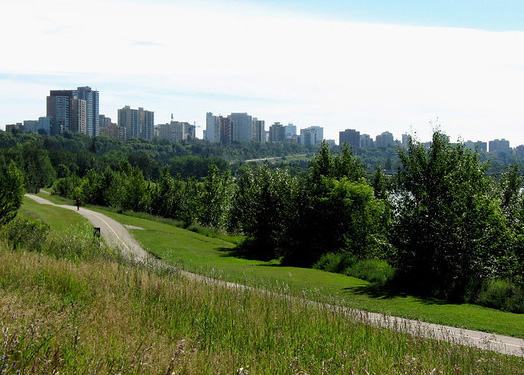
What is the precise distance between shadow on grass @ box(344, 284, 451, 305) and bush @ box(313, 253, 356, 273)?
588cm

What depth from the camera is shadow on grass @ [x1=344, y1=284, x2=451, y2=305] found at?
63.2ft

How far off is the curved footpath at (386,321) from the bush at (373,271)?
8.43m

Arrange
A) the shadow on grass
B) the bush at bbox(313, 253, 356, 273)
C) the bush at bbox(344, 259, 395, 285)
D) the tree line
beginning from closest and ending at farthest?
1. the shadow on grass
2. the tree line
3. the bush at bbox(344, 259, 395, 285)
4. the bush at bbox(313, 253, 356, 273)

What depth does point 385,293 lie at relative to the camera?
20250mm

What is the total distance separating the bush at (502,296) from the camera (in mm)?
18172

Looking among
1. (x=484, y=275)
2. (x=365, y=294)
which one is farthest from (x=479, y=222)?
(x=365, y=294)

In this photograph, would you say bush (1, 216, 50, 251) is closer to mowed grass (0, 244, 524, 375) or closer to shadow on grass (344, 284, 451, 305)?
mowed grass (0, 244, 524, 375)

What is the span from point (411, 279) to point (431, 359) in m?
15.6

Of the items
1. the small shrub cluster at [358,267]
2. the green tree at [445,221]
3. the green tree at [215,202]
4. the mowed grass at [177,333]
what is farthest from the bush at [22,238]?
the green tree at [215,202]

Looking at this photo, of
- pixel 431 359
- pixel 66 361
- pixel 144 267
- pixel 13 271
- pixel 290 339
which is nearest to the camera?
pixel 66 361

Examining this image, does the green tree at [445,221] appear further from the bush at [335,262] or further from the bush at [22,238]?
the bush at [22,238]

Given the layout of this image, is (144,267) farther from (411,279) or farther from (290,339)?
(411,279)

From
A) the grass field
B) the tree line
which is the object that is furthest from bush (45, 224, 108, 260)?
the tree line

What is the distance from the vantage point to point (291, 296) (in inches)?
437
